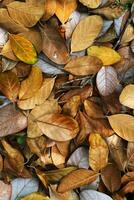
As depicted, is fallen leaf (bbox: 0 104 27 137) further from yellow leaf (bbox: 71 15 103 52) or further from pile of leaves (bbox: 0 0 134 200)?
yellow leaf (bbox: 71 15 103 52)

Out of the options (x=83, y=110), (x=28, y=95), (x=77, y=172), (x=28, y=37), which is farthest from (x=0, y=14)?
(x=77, y=172)

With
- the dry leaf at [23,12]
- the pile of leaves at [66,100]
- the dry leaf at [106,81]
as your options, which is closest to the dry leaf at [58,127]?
the pile of leaves at [66,100]

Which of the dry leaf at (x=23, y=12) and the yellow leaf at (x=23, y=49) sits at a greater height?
the dry leaf at (x=23, y=12)

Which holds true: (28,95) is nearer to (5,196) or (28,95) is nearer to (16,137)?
(16,137)

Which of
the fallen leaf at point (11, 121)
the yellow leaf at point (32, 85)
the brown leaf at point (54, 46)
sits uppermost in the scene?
the brown leaf at point (54, 46)

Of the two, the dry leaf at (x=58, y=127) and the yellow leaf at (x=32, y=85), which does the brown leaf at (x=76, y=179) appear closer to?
the dry leaf at (x=58, y=127)

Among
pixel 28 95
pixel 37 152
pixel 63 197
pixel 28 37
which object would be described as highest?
pixel 28 37
